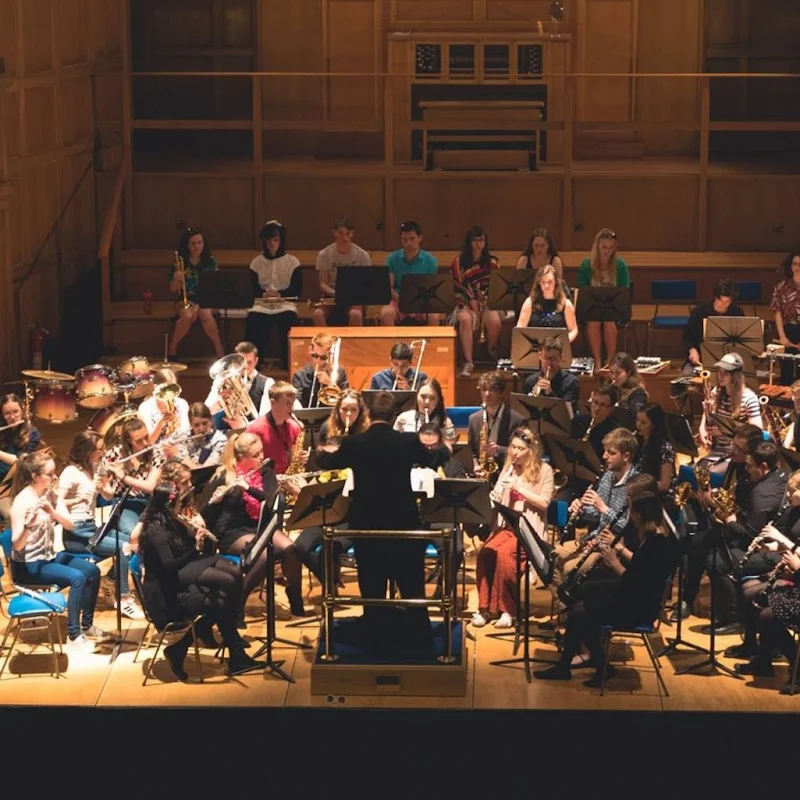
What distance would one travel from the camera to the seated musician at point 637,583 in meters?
7.68

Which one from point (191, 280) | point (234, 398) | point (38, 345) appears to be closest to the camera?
point (234, 398)

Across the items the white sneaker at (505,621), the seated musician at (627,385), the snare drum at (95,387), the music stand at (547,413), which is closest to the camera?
the white sneaker at (505,621)

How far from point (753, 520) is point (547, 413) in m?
1.33

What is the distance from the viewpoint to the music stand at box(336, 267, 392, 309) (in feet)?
38.9

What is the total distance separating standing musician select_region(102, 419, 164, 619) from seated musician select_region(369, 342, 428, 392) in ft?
5.43

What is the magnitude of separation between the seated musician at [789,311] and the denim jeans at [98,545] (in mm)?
5327

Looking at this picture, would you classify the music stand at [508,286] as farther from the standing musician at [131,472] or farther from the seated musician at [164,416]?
the standing musician at [131,472]

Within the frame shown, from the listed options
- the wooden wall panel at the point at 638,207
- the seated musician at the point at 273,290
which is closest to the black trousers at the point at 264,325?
the seated musician at the point at 273,290

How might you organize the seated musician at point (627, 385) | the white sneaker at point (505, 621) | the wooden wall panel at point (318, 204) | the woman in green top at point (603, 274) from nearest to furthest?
the white sneaker at point (505, 621)
the seated musician at point (627, 385)
the woman in green top at point (603, 274)
the wooden wall panel at point (318, 204)

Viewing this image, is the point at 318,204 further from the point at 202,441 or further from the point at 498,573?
the point at 498,573

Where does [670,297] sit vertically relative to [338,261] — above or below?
below

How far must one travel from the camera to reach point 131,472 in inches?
347

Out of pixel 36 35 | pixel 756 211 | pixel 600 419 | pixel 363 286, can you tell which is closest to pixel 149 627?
pixel 600 419

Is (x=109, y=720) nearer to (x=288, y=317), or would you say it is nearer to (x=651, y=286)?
(x=288, y=317)
